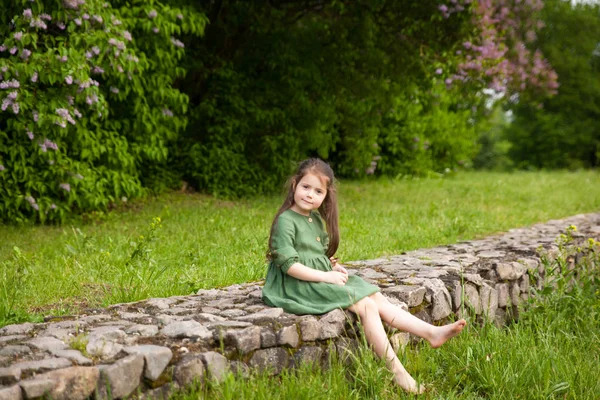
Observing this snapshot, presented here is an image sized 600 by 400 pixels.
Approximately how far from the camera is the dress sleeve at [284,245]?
12.4 ft

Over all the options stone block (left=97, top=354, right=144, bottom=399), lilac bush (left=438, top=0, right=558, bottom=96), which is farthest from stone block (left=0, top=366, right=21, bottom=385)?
lilac bush (left=438, top=0, right=558, bottom=96)

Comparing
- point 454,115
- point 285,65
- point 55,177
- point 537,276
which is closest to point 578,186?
point 454,115

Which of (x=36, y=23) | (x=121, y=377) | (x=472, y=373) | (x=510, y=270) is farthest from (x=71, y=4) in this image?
(x=472, y=373)

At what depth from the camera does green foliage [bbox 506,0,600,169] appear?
24344 millimetres

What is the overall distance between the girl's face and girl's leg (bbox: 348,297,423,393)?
2.13 feet

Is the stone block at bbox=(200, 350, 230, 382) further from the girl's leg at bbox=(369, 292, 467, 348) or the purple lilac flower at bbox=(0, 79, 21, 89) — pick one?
the purple lilac flower at bbox=(0, 79, 21, 89)

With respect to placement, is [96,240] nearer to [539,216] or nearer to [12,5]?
[12,5]

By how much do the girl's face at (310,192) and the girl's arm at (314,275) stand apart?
402 mm

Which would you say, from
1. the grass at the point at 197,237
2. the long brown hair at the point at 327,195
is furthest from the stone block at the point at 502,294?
the long brown hair at the point at 327,195

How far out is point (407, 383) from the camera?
11.8 feet

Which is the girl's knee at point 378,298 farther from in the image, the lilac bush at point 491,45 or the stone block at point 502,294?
the lilac bush at point 491,45

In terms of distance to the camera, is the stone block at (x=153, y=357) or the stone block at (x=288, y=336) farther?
the stone block at (x=288, y=336)

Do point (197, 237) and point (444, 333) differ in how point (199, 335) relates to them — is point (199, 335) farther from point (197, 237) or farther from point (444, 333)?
point (197, 237)

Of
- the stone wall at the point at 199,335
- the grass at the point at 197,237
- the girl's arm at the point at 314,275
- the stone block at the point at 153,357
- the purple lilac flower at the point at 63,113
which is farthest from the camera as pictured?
the purple lilac flower at the point at 63,113
